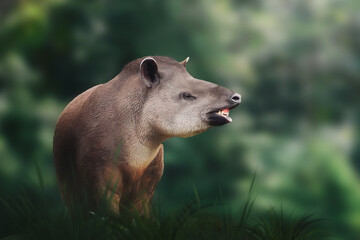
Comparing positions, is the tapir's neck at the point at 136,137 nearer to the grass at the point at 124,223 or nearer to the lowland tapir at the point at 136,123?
the lowland tapir at the point at 136,123

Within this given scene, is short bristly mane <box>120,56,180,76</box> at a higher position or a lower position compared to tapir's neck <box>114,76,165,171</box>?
higher

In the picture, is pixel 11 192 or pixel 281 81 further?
pixel 281 81

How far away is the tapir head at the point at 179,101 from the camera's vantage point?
4363 mm

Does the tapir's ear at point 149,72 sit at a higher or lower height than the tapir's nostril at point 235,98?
lower

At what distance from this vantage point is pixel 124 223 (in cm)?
390

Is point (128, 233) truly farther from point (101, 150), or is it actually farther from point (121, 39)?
point (121, 39)

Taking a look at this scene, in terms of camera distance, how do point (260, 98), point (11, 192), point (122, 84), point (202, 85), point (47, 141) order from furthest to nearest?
1. point (260, 98)
2. point (47, 141)
3. point (122, 84)
4. point (202, 85)
5. point (11, 192)

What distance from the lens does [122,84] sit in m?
4.86

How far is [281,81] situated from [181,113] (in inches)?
216

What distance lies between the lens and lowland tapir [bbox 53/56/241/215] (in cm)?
444

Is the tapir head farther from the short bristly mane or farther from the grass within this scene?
the grass

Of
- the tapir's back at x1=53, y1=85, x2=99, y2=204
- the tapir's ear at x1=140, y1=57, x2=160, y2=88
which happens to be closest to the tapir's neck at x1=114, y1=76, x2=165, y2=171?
the tapir's ear at x1=140, y1=57, x2=160, y2=88

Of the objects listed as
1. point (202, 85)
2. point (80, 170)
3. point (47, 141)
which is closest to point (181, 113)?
point (202, 85)

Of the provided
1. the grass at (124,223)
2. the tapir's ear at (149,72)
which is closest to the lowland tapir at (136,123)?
the tapir's ear at (149,72)
